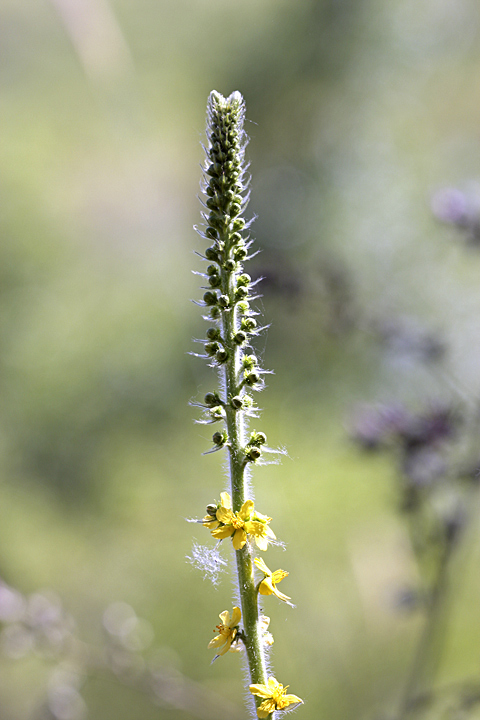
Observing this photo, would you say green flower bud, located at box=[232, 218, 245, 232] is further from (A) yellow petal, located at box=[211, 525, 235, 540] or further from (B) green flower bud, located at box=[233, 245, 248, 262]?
(A) yellow petal, located at box=[211, 525, 235, 540]

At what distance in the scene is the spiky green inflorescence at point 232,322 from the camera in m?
0.33

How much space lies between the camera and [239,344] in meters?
0.33

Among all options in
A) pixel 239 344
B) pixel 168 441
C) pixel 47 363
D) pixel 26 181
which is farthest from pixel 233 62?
pixel 239 344

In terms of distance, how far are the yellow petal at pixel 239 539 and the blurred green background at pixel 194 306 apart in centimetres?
84

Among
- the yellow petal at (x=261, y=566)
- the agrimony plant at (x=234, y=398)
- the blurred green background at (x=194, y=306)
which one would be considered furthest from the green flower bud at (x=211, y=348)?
the blurred green background at (x=194, y=306)

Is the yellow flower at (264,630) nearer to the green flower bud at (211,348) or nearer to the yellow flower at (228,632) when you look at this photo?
the yellow flower at (228,632)

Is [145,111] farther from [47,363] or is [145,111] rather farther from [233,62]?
[47,363]

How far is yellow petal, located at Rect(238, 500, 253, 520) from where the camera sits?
1.05 ft

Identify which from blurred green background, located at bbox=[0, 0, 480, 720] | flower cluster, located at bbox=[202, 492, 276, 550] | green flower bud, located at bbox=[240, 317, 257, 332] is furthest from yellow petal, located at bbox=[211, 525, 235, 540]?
blurred green background, located at bbox=[0, 0, 480, 720]

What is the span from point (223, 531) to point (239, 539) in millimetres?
10

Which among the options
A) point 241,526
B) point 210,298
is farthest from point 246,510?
point 210,298

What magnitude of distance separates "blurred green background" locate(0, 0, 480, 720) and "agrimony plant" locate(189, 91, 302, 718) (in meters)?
0.82

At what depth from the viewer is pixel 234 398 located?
1.08 ft

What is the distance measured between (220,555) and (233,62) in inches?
103
